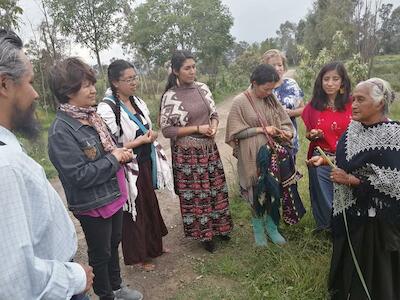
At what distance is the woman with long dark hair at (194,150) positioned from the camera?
3.07 m

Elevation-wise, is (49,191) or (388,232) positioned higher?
(49,191)

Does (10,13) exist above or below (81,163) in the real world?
above

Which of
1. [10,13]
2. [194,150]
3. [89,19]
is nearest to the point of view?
[194,150]

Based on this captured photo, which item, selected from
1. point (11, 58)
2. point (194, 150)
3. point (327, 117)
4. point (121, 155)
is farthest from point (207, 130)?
point (11, 58)

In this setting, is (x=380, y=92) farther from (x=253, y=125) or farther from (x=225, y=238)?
(x=225, y=238)

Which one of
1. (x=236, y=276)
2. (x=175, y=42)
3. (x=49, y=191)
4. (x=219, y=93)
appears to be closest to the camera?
(x=49, y=191)

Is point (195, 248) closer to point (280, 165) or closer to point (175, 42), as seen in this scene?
point (280, 165)

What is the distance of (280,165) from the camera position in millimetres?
3051

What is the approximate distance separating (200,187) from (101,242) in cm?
120

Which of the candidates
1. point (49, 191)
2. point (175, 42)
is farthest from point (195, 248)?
point (175, 42)

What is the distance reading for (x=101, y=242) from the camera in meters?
2.17

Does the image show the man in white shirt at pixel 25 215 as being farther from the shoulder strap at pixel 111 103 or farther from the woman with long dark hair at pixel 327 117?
the woman with long dark hair at pixel 327 117

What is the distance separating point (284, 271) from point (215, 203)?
2.86 ft

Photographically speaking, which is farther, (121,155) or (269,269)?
(269,269)
